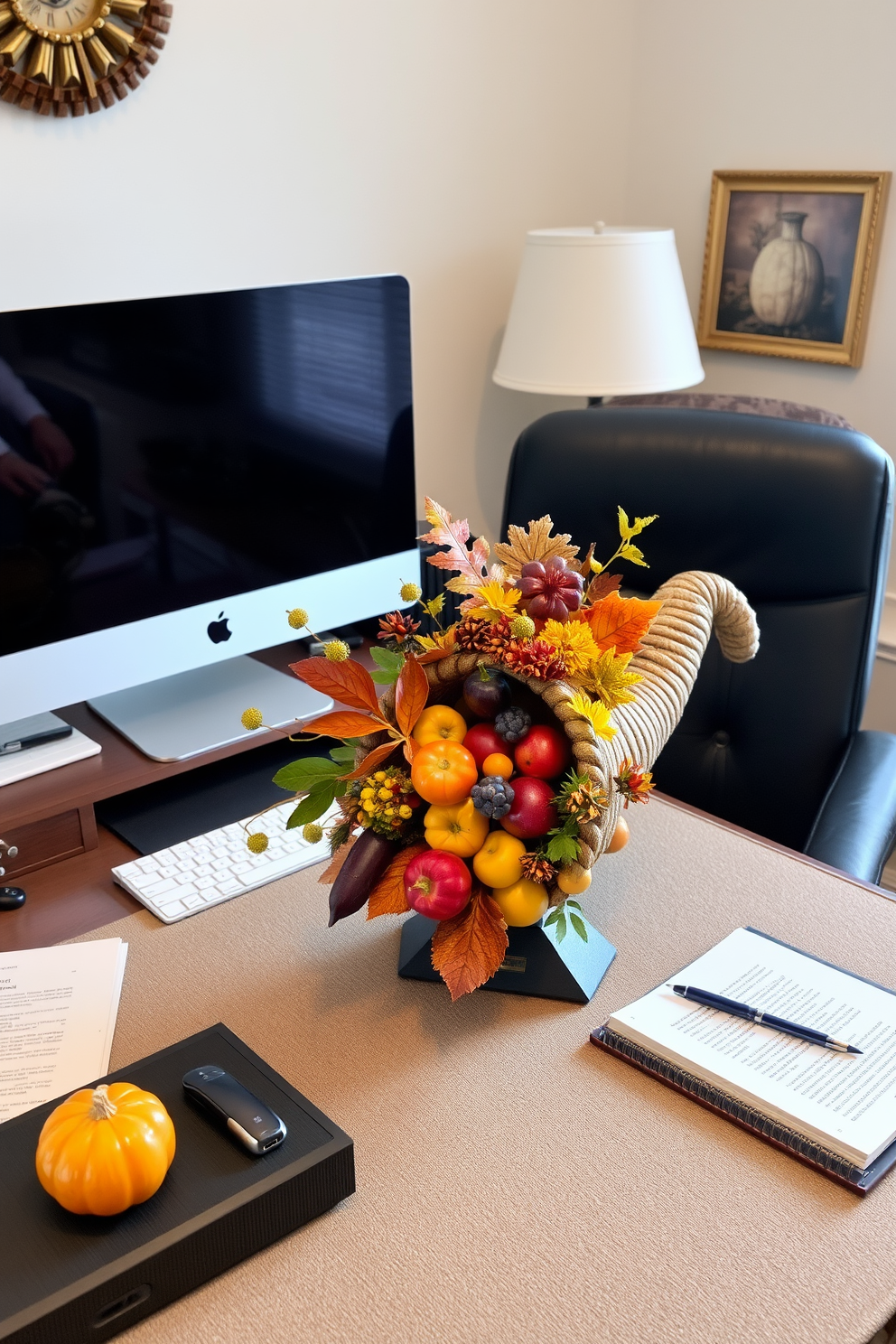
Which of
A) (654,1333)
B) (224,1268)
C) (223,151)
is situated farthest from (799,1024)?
(223,151)

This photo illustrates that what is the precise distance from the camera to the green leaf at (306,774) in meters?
0.95

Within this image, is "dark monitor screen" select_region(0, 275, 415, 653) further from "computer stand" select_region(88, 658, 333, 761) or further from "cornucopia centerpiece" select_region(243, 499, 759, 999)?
"cornucopia centerpiece" select_region(243, 499, 759, 999)

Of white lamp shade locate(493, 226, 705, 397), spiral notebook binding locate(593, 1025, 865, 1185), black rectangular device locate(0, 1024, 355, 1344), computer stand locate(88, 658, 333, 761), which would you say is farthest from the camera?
white lamp shade locate(493, 226, 705, 397)

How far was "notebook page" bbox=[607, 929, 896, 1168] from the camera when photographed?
842mm

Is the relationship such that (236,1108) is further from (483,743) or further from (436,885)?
(483,743)

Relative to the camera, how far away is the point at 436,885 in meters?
0.89

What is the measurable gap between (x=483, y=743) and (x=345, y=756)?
0.13 meters

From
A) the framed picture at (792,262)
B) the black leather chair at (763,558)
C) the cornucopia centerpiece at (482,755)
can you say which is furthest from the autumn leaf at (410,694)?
the framed picture at (792,262)

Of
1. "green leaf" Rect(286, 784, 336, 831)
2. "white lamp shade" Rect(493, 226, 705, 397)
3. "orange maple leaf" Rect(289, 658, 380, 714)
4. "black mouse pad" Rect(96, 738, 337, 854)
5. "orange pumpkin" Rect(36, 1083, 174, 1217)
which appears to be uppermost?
"white lamp shade" Rect(493, 226, 705, 397)

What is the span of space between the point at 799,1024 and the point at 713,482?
30.4 inches

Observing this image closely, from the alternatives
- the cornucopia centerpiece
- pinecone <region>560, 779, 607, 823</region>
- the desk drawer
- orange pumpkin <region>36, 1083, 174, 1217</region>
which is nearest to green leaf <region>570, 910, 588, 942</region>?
the cornucopia centerpiece

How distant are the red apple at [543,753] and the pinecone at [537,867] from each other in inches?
2.5

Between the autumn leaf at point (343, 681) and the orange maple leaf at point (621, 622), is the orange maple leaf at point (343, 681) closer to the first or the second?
the autumn leaf at point (343, 681)

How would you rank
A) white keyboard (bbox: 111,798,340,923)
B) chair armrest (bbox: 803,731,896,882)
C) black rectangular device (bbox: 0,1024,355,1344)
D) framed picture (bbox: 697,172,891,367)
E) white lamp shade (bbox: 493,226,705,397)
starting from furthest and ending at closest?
framed picture (bbox: 697,172,891,367) < white lamp shade (bbox: 493,226,705,397) < chair armrest (bbox: 803,731,896,882) < white keyboard (bbox: 111,798,340,923) < black rectangular device (bbox: 0,1024,355,1344)
